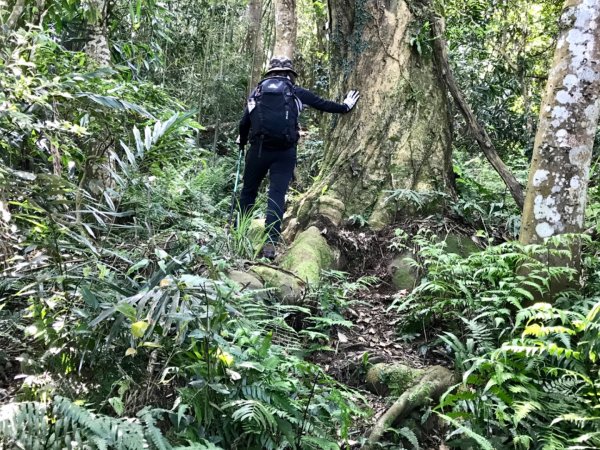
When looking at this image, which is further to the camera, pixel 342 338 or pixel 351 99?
pixel 351 99

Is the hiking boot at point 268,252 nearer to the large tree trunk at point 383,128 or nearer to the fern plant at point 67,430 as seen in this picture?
the large tree trunk at point 383,128

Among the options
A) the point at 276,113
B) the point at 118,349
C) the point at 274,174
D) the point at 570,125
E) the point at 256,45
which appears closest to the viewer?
the point at 118,349

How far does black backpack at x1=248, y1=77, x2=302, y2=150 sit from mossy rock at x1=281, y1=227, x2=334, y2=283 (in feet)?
3.33

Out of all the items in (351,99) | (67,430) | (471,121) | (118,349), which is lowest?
(67,430)

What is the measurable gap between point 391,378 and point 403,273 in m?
1.59

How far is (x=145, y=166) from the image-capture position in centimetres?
A: 367

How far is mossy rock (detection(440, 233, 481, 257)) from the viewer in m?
5.28

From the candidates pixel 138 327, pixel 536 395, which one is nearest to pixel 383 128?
A: pixel 536 395

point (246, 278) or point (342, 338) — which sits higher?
point (246, 278)

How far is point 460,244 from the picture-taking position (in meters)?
5.36

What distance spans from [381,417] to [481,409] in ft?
1.91

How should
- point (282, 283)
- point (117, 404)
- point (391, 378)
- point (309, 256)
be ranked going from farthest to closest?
point (309, 256)
point (282, 283)
point (391, 378)
point (117, 404)

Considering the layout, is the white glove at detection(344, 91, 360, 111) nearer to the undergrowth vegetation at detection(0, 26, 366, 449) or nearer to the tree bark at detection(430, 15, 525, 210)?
the tree bark at detection(430, 15, 525, 210)

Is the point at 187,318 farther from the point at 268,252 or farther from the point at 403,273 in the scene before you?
the point at 403,273
